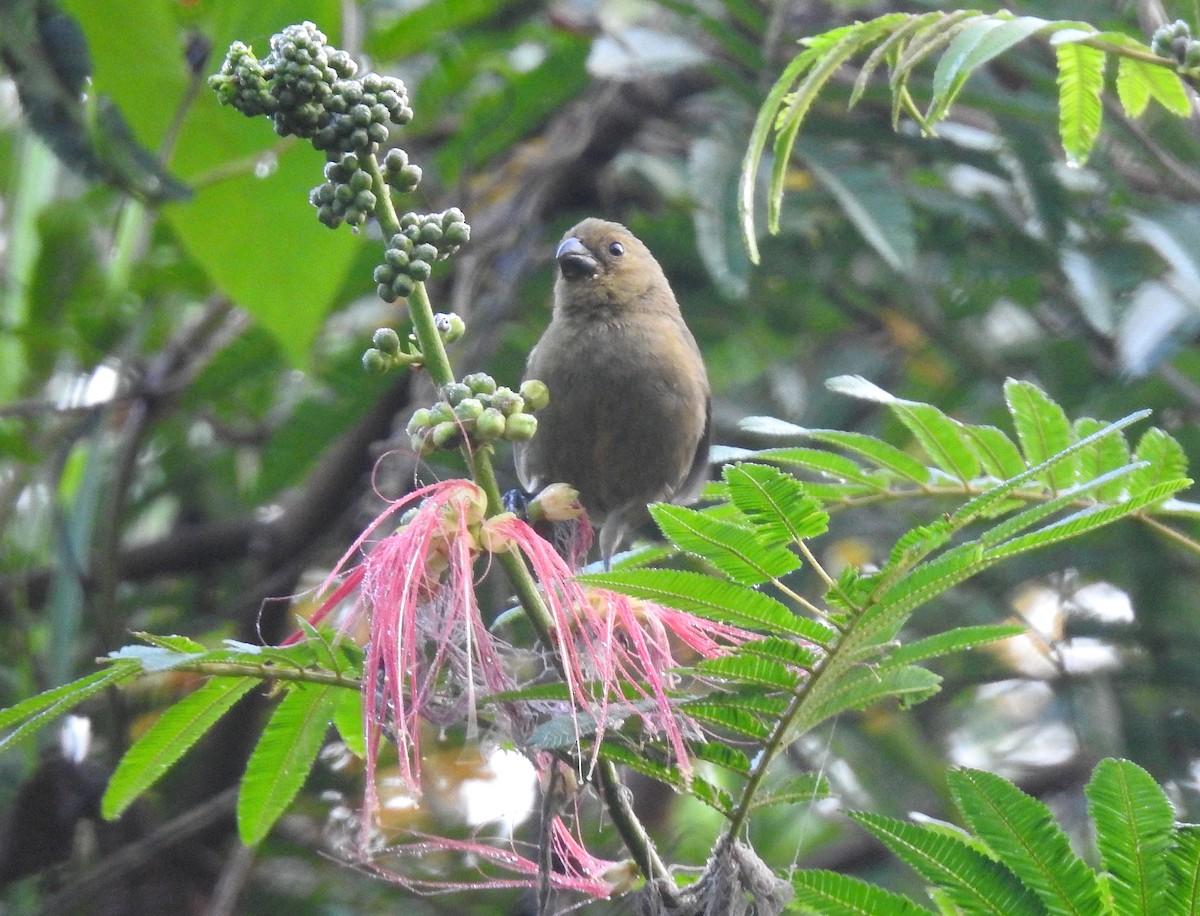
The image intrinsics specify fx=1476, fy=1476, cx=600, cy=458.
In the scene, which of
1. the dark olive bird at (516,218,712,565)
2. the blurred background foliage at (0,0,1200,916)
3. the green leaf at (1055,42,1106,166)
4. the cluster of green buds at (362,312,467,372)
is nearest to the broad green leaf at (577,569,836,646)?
the cluster of green buds at (362,312,467,372)

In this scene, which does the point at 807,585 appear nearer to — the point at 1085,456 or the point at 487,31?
the point at 1085,456

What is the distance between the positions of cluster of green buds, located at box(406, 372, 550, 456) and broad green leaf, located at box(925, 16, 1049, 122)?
77 cm

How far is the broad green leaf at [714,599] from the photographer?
1.87m

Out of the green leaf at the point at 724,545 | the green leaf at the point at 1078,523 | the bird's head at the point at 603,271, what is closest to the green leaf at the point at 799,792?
the green leaf at the point at 724,545

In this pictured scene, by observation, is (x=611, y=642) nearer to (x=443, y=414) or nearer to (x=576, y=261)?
(x=443, y=414)

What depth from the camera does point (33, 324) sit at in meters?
4.74

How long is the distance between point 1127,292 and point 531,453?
1.84 metres

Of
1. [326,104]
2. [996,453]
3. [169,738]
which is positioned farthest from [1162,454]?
[169,738]

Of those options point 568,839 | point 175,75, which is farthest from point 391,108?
point 175,75

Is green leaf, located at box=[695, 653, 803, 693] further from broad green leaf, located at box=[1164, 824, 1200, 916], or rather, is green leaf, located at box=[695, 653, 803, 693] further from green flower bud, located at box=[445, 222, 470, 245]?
green flower bud, located at box=[445, 222, 470, 245]

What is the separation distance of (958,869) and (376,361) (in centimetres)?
103

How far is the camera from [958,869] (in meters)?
1.97

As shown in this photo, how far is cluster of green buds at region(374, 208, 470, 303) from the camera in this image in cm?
186

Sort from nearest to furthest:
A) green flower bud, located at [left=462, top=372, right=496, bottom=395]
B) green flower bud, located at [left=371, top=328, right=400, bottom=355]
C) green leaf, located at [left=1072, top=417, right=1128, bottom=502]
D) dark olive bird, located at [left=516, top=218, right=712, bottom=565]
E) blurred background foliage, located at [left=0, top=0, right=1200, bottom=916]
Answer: green flower bud, located at [left=371, top=328, right=400, bottom=355], green flower bud, located at [left=462, top=372, right=496, bottom=395], green leaf, located at [left=1072, top=417, right=1128, bottom=502], dark olive bird, located at [left=516, top=218, right=712, bottom=565], blurred background foliage, located at [left=0, top=0, right=1200, bottom=916]
